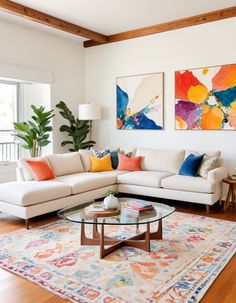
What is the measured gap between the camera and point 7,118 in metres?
5.93

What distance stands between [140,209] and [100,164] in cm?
229

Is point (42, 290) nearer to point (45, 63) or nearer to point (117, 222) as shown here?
point (117, 222)

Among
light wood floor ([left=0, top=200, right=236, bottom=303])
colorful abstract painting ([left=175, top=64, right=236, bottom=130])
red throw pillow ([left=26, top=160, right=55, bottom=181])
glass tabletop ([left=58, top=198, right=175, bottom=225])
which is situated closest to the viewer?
light wood floor ([left=0, top=200, right=236, bottom=303])

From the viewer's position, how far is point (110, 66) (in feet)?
20.5

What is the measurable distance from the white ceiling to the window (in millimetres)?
1291

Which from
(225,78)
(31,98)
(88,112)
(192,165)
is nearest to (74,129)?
(88,112)

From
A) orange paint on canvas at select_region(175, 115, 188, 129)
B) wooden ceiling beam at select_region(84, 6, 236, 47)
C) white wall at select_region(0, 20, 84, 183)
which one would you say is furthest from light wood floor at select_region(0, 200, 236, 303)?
wooden ceiling beam at select_region(84, 6, 236, 47)

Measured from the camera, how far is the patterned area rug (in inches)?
90.7

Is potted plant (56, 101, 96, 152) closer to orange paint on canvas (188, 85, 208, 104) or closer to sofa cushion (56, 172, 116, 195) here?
sofa cushion (56, 172, 116, 195)

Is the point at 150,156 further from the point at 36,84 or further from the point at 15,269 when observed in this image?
the point at 15,269

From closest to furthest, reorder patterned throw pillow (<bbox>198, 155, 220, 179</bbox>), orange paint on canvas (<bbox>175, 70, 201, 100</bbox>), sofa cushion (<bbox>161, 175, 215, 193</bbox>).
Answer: sofa cushion (<bbox>161, 175, 215, 193</bbox>) < patterned throw pillow (<bbox>198, 155, 220, 179</bbox>) < orange paint on canvas (<bbox>175, 70, 201, 100</bbox>)

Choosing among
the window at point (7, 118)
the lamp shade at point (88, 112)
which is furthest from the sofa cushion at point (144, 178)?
the window at point (7, 118)

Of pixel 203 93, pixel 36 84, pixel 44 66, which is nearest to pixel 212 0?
pixel 203 93

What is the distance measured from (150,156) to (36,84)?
104 inches
